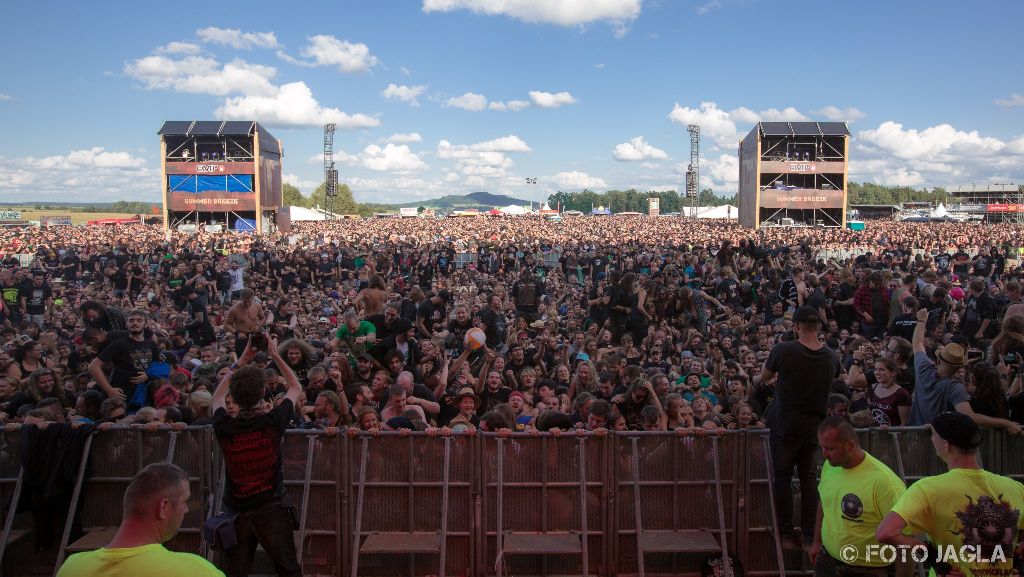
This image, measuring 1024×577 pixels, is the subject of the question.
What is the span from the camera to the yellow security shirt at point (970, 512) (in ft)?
10.9

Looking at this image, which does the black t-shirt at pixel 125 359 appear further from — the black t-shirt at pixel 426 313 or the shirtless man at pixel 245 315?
the black t-shirt at pixel 426 313

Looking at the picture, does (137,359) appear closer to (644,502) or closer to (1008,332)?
(644,502)

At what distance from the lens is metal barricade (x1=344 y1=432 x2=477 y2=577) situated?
213 inches

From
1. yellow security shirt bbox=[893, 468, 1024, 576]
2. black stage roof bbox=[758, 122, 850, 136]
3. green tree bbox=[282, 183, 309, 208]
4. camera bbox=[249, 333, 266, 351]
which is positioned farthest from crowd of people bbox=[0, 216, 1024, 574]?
green tree bbox=[282, 183, 309, 208]

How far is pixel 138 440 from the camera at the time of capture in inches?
216

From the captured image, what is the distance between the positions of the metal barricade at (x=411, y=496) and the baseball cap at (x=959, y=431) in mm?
2966

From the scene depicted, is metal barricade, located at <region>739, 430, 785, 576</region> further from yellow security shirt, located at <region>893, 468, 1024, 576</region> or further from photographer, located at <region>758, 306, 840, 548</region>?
yellow security shirt, located at <region>893, 468, 1024, 576</region>

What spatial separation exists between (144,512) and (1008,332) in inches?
264

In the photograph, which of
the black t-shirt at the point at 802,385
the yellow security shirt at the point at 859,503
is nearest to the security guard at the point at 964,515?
the yellow security shirt at the point at 859,503

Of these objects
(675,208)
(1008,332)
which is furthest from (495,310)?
(675,208)

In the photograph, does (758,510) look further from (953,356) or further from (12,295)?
(12,295)

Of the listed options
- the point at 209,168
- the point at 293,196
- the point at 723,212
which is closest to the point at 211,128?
the point at 209,168

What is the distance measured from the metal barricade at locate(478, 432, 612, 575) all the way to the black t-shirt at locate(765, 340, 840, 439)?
123cm

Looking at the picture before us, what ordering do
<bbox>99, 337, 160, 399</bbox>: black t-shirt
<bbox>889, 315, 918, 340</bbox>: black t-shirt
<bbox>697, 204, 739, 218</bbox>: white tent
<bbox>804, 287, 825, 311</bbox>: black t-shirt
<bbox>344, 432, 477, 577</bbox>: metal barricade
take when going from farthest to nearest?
<bbox>697, 204, 739, 218</bbox>: white tent, <bbox>804, 287, 825, 311</bbox>: black t-shirt, <bbox>889, 315, 918, 340</bbox>: black t-shirt, <bbox>99, 337, 160, 399</bbox>: black t-shirt, <bbox>344, 432, 477, 577</bbox>: metal barricade
